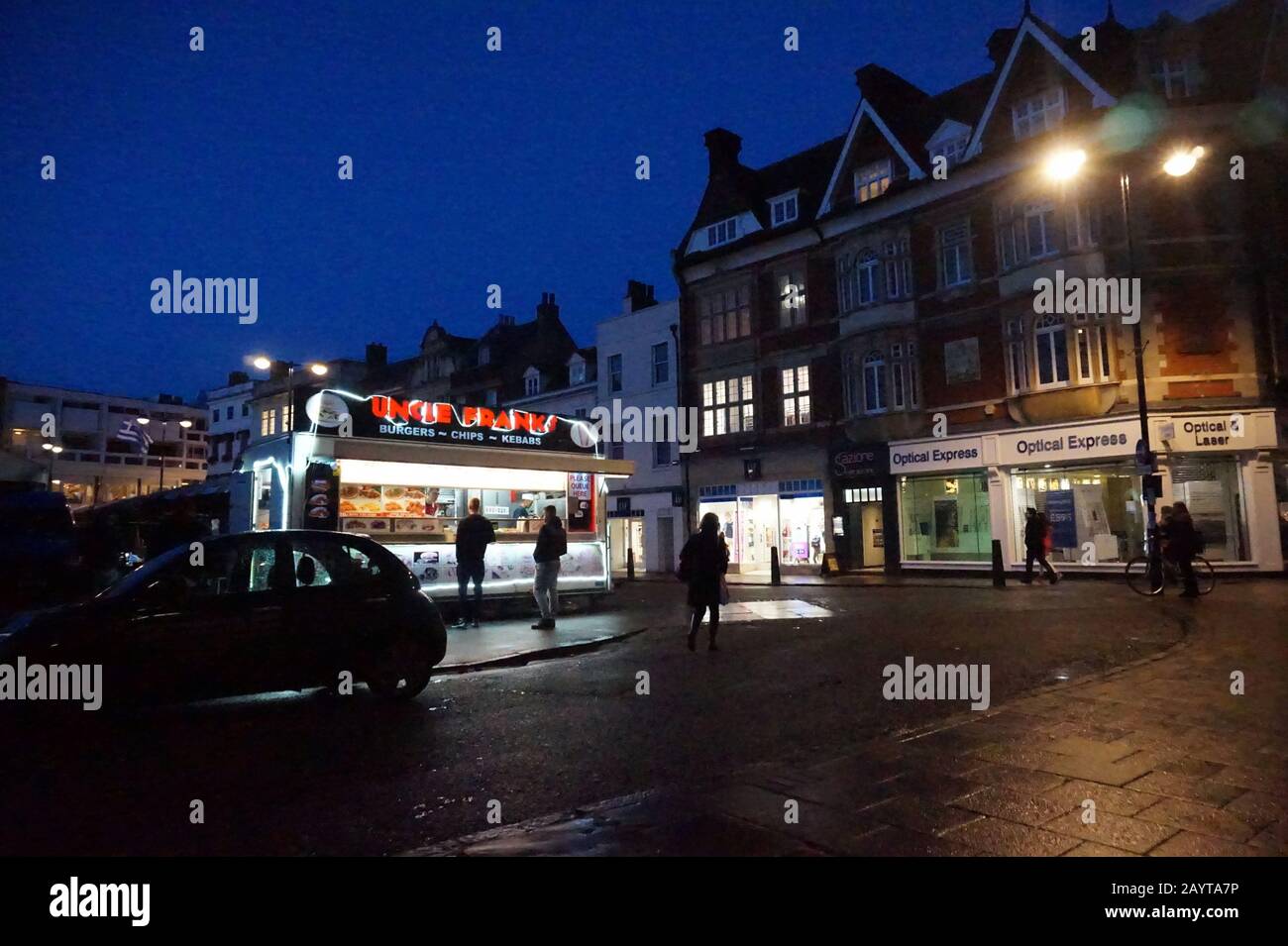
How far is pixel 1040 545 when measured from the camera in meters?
18.9

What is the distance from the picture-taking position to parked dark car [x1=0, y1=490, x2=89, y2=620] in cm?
1462

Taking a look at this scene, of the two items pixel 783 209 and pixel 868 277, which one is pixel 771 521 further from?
pixel 783 209

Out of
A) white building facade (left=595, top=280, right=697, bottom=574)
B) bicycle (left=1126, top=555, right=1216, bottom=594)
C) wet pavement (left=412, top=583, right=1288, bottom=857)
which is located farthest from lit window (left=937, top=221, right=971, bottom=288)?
wet pavement (left=412, top=583, right=1288, bottom=857)

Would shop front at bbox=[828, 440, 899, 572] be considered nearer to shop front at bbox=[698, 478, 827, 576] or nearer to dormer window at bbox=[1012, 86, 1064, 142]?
shop front at bbox=[698, 478, 827, 576]

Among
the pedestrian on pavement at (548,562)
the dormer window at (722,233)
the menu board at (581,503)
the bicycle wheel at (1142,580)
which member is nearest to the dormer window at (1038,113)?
the dormer window at (722,233)

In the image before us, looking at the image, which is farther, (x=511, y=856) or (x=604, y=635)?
(x=604, y=635)

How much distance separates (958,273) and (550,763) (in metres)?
22.6

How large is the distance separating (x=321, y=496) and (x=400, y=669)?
642cm

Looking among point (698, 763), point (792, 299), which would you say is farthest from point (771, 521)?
point (698, 763)

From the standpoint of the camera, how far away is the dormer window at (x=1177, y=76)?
800 inches

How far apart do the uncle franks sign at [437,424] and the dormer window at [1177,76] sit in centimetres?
1743

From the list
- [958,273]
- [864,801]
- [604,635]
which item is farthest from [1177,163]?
[864,801]

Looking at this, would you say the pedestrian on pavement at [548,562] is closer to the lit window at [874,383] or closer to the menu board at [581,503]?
the menu board at [581,503]
